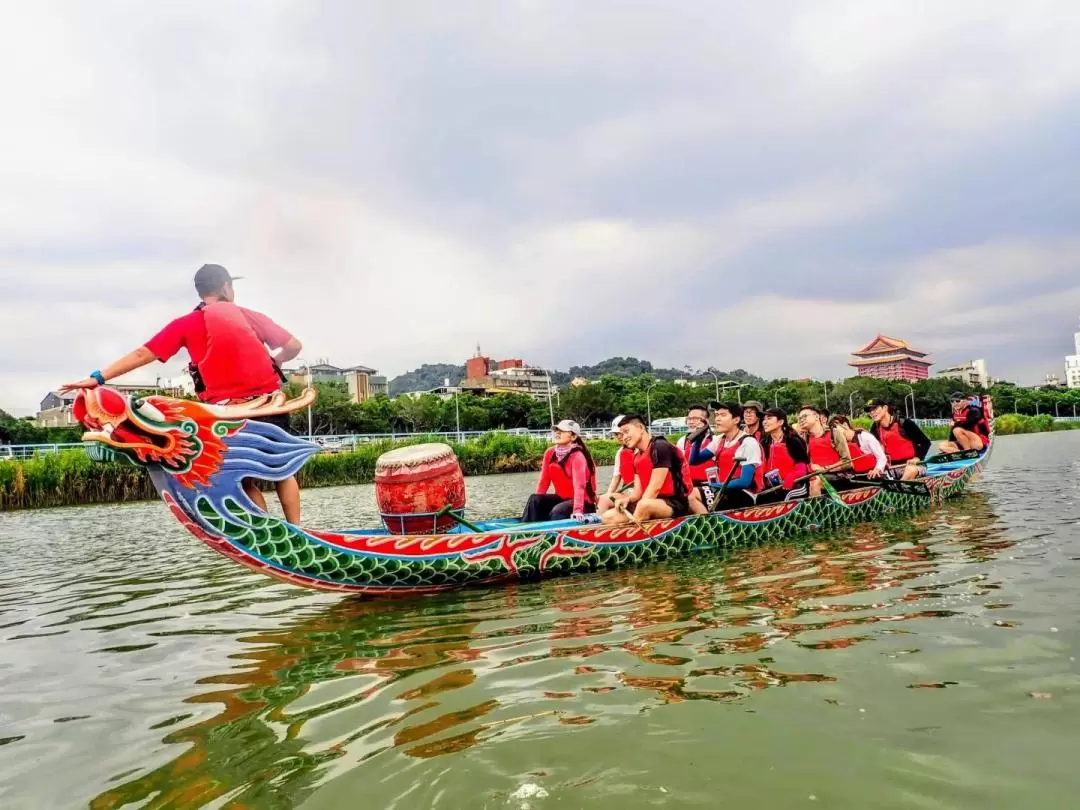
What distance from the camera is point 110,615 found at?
19.7 ft

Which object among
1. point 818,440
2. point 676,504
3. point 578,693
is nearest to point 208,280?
point 578,693

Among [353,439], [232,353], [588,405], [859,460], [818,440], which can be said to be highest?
[588,405]

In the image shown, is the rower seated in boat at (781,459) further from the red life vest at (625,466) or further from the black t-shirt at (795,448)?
the red life vest at (625,466)

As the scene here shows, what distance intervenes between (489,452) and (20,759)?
99.6ft

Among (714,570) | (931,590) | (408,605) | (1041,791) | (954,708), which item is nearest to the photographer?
(1041,791)

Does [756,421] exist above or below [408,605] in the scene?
above

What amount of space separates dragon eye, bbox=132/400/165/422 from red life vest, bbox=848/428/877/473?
9.07m

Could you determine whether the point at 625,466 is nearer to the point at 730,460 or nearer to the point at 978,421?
the point at 730,460

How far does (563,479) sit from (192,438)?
4.16 metres

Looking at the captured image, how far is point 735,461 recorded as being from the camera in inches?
328

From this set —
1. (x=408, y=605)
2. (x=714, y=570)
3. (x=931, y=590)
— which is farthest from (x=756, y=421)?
(x=408, y=605)

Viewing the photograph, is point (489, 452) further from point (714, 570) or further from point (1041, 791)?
point (1041, 791)

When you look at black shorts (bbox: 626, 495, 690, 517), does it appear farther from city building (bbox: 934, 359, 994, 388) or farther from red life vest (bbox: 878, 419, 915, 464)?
city building (bbox: 934, 359, 994, 388)

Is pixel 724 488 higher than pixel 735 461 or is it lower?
lower
